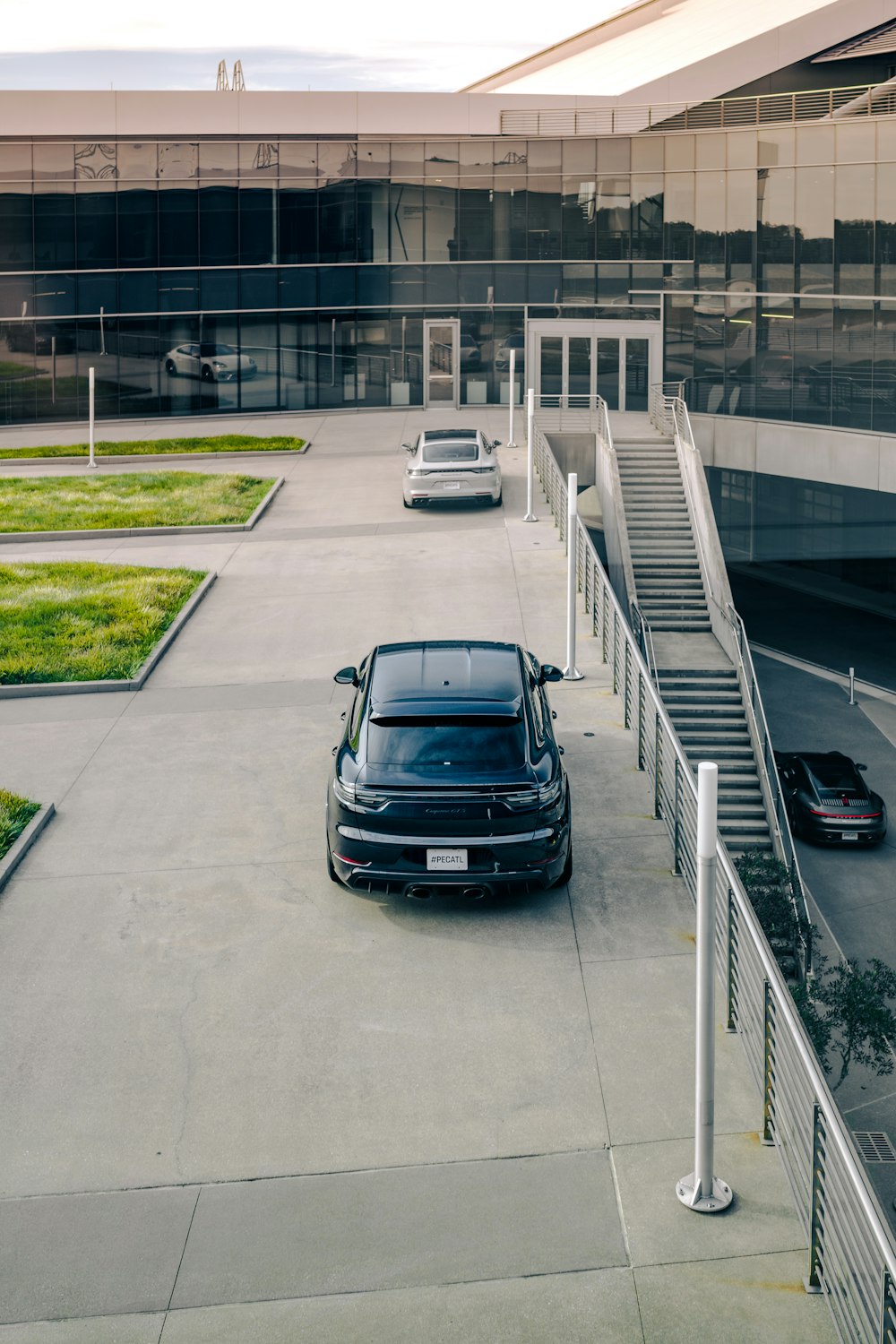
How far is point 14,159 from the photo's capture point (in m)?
39.0

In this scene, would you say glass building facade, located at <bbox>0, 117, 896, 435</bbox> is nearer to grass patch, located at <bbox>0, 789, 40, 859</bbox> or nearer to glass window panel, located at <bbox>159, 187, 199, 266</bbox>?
glass window panel, located at <bbox>159, 187, 199, 266</bbox>

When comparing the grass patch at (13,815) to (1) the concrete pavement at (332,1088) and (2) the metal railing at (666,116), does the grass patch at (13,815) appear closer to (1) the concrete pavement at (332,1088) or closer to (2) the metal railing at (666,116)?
(1) the concrete pavement at (332,1088)

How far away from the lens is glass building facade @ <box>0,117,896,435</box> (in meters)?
39.0

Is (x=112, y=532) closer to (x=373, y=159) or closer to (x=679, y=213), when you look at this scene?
Answer: (x=373, y=159)

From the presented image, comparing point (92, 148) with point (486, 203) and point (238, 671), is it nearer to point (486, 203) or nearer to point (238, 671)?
point (486, 203)

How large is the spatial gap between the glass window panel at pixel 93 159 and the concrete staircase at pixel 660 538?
18970mm

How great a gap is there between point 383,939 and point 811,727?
2420cm

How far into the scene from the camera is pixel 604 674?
51.2 ft

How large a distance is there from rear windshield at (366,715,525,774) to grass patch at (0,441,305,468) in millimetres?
24719

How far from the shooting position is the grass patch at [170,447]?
111 feet

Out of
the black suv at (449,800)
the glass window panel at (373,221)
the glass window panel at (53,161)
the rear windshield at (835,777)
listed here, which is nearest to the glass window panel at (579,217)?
the glass window panel at (373,221)

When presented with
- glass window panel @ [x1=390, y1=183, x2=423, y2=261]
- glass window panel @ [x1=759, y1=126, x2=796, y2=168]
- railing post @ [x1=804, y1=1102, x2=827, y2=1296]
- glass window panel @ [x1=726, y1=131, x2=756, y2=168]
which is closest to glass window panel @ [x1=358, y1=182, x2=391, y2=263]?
glass window panel @ [x1=390, y1=183, x2=423, y2=261]

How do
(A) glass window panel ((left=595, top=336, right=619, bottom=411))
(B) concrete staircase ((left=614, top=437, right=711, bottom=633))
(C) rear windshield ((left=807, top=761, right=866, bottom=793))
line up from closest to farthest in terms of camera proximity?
(C) rear windshield ((left=807, top=761, right=866, bottom=793)) → (B) concrete staircase ((left=614, top=437, right=711, bottom=633)) → (A) glass window panel ((left=595, top=336, right=619, bottom=411))

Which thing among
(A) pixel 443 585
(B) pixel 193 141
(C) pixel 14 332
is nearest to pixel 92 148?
(B) pixel 193 141
